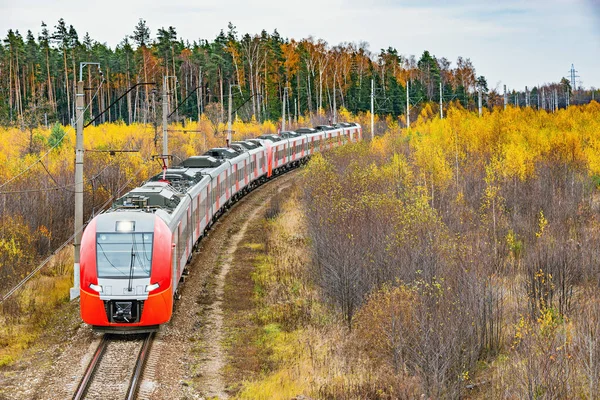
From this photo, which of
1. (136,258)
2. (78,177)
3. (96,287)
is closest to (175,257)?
(136,258)

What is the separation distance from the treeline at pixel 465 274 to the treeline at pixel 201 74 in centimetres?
4608

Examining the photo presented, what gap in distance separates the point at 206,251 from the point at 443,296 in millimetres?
12946

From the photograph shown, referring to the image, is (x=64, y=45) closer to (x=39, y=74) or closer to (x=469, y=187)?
(x=39, y=74)

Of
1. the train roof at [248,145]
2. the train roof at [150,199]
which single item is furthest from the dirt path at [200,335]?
the train roof at [248,145]

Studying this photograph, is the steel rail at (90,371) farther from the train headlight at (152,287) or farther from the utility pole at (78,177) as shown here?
the utility pole at (78,177)

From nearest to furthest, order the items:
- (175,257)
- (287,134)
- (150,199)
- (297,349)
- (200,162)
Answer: (297,349) < (175,257) < (150,199) < (200,162) < (287,134)

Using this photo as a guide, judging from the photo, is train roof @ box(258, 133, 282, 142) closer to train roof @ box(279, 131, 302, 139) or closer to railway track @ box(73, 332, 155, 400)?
train roof @ box(279, 131, 302, 139)

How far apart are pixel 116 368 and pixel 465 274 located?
7449mm

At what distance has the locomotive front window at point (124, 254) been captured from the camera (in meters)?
16.4

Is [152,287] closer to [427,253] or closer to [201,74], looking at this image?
[427,253]

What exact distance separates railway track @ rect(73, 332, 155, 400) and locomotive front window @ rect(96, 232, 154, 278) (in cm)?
161

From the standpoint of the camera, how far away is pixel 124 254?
16578mm

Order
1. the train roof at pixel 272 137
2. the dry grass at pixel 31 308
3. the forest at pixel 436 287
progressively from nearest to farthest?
the forest at pixel 436 287 → the dry grass at pixel 31 308 → the train roof at pixel 272 137

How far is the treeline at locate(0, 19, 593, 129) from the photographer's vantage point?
3118 inches
